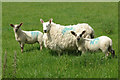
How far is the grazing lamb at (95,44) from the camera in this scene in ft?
24.0

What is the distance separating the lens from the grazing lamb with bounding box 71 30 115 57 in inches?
288

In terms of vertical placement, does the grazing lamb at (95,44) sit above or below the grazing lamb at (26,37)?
below

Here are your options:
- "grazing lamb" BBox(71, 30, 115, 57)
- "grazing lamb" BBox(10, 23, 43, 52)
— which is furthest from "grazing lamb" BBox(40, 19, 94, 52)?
"grazing lamb" BBox(10, 23, 43, 52)

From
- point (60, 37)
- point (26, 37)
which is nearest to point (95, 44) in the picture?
point (60, 37)

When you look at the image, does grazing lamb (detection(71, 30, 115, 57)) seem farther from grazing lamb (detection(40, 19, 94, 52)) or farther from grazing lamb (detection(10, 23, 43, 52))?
grazing lamb (detection(10, 23, 43, 52))

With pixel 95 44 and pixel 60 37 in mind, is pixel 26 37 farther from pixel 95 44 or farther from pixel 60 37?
pixel 95 44

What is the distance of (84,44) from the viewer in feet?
25.4

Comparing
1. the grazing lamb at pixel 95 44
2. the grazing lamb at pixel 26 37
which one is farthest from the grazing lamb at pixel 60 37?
the grazing lamb at pixel 26 37

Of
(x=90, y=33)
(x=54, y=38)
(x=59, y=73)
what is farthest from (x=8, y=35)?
(x=59, y=73)

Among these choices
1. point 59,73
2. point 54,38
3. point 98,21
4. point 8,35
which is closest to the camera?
point 59,73

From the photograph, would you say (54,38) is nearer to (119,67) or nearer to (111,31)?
(119,67)

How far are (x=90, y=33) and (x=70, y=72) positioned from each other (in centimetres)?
297

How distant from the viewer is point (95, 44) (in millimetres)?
7430

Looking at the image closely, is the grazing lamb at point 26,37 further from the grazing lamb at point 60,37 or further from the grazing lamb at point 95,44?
the grazing lamb at point 95,44
